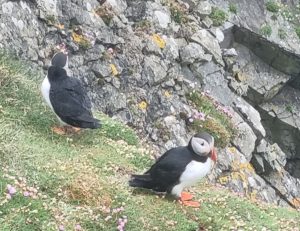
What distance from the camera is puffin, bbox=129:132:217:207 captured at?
8664 mm

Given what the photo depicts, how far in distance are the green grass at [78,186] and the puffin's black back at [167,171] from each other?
0.20 meters

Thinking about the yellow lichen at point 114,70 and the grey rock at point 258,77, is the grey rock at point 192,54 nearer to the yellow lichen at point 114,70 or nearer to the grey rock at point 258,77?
the yellow lichen at point 114,70

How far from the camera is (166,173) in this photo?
8727 mm

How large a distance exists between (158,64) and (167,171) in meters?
8.02

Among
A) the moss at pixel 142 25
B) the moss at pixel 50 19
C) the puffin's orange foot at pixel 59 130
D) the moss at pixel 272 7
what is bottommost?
the puffin's orange foot at pixel 59 130

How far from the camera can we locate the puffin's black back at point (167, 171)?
8680 millimetres

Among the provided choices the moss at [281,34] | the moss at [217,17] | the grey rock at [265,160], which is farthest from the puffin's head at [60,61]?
the moss at [281,34]

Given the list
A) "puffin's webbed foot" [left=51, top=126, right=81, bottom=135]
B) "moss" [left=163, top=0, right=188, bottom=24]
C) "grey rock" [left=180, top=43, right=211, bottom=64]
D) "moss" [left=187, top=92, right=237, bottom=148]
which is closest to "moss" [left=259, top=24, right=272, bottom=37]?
"moss" [left=163, top=0, right=188, bottom=24]

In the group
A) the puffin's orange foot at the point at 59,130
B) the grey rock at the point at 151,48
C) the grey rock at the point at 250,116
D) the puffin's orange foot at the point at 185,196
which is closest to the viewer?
the puffin's orange foot at the point at 185,196

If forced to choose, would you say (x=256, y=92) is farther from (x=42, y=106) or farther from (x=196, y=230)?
(x=196, y=230)

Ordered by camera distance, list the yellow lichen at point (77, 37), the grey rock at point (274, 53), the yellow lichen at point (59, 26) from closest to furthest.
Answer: the yellow lichen at point (59, 26)
the yellow lichen at point (77, 37)
the grey rock at point (274, 53)

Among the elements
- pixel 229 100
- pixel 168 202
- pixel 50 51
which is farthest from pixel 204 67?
pixel 168 202

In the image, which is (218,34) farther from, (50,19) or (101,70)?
(50,19)

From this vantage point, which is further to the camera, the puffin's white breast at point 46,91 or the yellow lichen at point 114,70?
the yellow lichen at point 114,70
